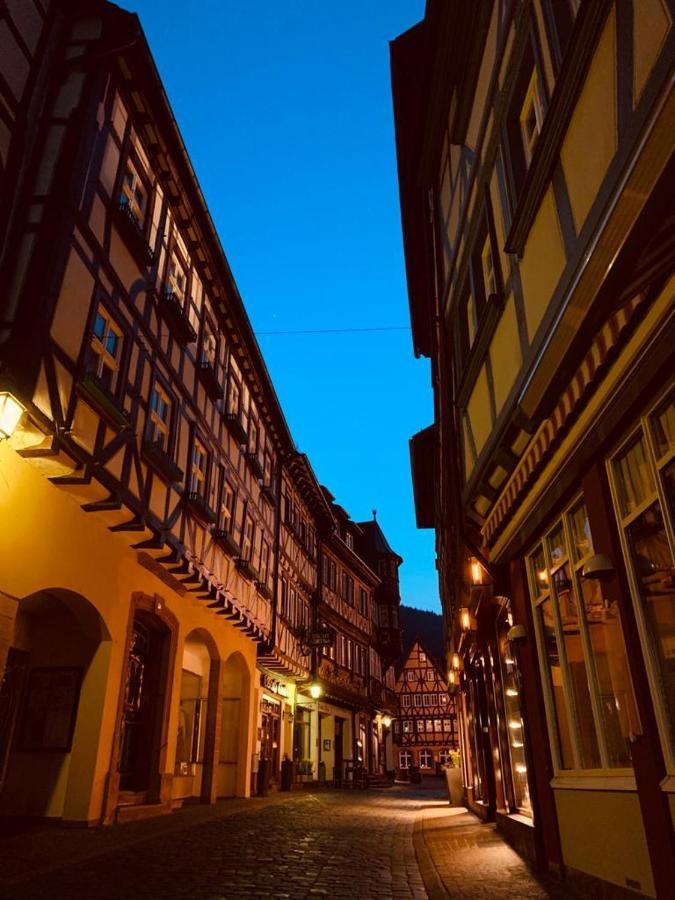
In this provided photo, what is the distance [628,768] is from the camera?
462 centimetres

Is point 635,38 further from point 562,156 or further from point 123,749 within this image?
point 123,749

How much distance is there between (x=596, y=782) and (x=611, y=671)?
0.88 metres

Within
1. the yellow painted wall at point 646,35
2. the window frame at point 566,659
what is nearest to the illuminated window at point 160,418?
the window frame at point 566,659

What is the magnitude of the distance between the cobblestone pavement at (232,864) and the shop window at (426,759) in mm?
47846

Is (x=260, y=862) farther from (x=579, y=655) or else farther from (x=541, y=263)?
(x=541, y=263)

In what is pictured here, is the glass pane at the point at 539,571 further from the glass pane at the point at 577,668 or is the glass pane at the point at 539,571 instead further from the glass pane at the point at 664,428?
the glass pane at the point at 664,428

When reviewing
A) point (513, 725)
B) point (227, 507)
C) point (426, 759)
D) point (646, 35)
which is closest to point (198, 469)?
point (227, 507)

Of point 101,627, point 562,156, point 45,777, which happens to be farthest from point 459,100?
point 45,777

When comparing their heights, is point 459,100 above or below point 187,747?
above

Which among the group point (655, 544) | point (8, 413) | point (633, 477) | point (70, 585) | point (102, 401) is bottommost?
point (655, 544)

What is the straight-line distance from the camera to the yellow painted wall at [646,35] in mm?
3418

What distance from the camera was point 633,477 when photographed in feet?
14.4

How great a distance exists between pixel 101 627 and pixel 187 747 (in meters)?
6.61

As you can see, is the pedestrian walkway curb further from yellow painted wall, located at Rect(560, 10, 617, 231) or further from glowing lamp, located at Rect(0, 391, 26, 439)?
glowing lamp, located at Rect(0, 391, 26, 439)
